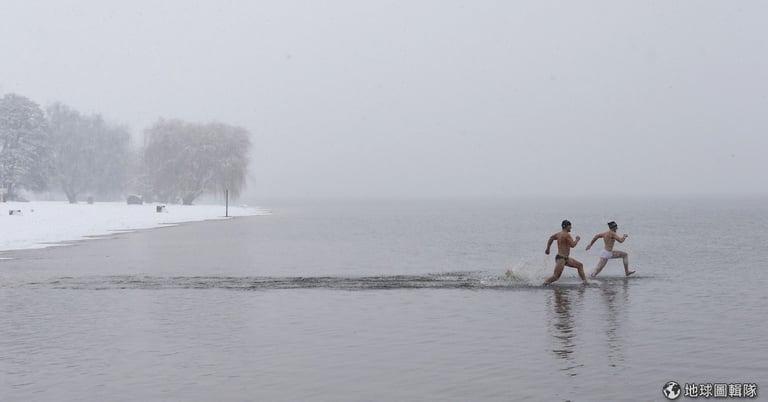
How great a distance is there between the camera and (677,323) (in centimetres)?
1522

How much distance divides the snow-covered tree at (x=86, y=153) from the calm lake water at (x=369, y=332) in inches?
3533

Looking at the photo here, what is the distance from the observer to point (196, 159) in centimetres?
10081

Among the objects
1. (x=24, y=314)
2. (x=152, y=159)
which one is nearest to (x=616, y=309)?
(x=24, y=314)

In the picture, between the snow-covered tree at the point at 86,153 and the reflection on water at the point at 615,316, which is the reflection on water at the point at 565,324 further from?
the snow-covered tree at the point at 86,153

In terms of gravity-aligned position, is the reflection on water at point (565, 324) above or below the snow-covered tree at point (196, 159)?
below

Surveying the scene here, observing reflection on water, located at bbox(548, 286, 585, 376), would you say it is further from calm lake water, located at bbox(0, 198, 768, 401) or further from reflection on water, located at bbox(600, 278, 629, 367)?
reflection on water, located at bbox(600, 278, 629, 367)

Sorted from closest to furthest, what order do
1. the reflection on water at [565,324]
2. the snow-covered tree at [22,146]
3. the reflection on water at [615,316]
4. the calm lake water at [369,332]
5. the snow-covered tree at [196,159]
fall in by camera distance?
1. the calm lake water at [369,332]
2. the reflection on water at [565,324]
3. the reflection on water at [615,316]
4. the snow-covered tree at [22,146]
5. the snow-covered tree at [196,159]

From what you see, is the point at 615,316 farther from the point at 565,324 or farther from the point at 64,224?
the point at 64,224

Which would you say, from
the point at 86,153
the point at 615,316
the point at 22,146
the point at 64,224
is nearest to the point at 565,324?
the point at 615,316

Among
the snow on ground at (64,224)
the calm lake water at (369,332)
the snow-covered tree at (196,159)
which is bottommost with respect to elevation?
the calm lake water at (369,332)

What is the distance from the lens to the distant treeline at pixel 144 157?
97.9 metres

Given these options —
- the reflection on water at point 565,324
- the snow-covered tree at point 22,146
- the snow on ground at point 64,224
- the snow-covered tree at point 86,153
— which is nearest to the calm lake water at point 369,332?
the reflection on water at point 565,324

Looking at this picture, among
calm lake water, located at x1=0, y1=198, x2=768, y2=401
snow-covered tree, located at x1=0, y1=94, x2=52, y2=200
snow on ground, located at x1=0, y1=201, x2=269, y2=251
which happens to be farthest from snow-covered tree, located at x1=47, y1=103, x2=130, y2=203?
calm lake water, located at x1=0, y1=198, x2=768, y2=401

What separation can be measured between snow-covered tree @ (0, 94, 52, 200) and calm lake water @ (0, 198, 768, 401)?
74.0 meters
